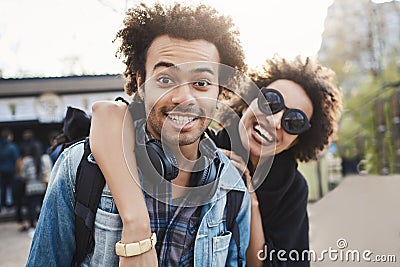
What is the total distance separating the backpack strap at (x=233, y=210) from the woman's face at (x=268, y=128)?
0.52m

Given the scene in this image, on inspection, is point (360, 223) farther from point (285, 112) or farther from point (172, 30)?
point (172, 30)

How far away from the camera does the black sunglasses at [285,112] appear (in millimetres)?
2053

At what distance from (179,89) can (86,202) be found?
43 centimetres

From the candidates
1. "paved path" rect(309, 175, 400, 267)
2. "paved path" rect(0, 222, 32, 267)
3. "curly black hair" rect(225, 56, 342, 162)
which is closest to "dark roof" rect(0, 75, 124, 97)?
"paved path" rect(0, 222, 32, 267)

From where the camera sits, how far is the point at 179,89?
1313 millimetres

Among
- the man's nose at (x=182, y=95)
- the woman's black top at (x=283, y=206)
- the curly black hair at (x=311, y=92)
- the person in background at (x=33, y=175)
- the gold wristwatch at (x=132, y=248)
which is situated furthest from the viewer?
the person in background at (x=33, y=175)

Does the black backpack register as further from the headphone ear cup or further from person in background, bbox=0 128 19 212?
person in background, bbox=0 128 19 212

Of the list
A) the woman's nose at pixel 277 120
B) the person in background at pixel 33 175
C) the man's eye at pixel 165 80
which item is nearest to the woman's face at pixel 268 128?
the woman's nose at pixel 277 120

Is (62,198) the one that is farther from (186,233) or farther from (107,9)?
(107,9)

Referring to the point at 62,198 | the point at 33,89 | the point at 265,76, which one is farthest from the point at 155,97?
the point at 33,89

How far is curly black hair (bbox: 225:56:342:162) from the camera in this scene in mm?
2254

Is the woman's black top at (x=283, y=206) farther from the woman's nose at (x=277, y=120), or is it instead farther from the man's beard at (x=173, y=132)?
the man's beard at (x=173, y=132)

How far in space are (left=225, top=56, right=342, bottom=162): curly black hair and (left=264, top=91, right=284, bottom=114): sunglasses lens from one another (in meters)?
0.13

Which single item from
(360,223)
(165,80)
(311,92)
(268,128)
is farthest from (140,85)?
(360,223)
